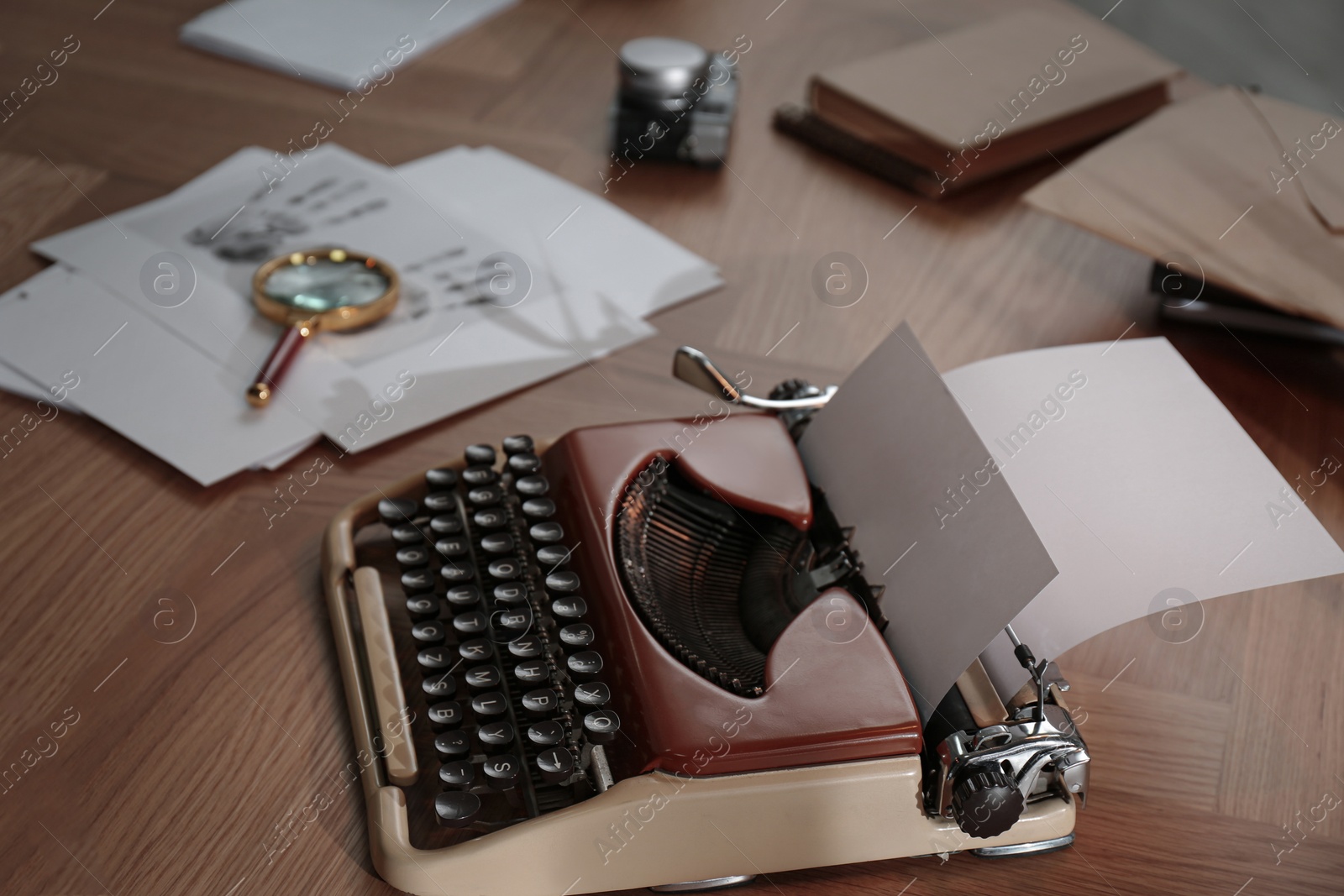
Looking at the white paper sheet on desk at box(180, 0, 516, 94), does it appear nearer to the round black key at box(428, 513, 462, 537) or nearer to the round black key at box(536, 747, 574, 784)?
the round black key at box(428, 513, 462, 537)

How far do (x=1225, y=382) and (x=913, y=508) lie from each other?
600 millimetres

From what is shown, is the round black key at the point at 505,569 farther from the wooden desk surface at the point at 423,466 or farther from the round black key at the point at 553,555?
the wooden desk surface at the point at 423,466

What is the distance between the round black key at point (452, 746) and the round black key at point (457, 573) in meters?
0.12

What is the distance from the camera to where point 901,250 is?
1274 millimetres

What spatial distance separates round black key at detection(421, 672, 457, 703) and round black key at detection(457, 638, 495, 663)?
18 mm

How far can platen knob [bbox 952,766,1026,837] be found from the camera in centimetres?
62

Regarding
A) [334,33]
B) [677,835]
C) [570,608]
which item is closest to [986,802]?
[677,835]

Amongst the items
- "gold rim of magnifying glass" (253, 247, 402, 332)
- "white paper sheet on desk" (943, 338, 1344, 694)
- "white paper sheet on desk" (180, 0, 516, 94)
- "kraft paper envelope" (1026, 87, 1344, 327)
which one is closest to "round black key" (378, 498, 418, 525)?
"gold rim of magnifying glass" (253, 247, 402, 332)

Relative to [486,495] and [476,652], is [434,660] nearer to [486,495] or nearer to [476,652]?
[476,652]

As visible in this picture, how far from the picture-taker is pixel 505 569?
2.48 ft

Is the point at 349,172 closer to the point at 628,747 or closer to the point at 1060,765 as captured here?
the point at 628,747

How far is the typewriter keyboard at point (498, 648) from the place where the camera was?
26.0 inches

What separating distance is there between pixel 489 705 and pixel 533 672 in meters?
0.03

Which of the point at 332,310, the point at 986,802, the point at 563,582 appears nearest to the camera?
the point at 986,802
